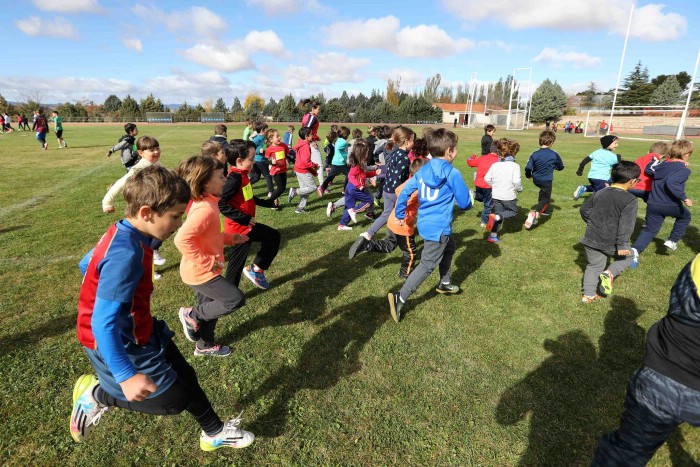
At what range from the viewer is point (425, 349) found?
3.81 meters

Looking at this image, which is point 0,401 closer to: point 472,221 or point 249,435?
point 249,435

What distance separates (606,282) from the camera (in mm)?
4500

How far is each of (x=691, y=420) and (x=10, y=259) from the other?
8.19 meters

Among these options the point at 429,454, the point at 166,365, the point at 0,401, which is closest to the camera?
the point at 166,365

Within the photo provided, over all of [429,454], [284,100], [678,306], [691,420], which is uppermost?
[284,100]

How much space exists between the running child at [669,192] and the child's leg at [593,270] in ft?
4.88

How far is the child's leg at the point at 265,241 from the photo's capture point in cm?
461

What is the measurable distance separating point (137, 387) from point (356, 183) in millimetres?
5939

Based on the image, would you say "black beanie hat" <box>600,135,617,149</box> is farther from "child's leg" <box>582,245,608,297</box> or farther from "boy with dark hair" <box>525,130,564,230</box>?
"child's leg" <box>582,245,608,297</box>

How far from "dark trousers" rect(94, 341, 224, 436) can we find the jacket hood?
9.43ft

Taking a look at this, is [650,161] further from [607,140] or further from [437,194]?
[437,194]

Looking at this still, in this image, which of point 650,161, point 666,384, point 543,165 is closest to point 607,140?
point 650,161

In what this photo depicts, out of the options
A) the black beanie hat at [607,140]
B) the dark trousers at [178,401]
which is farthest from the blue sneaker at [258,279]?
the black beanie hat at [607,140]

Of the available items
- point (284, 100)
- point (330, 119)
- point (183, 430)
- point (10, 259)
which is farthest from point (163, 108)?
point (183, 430)
